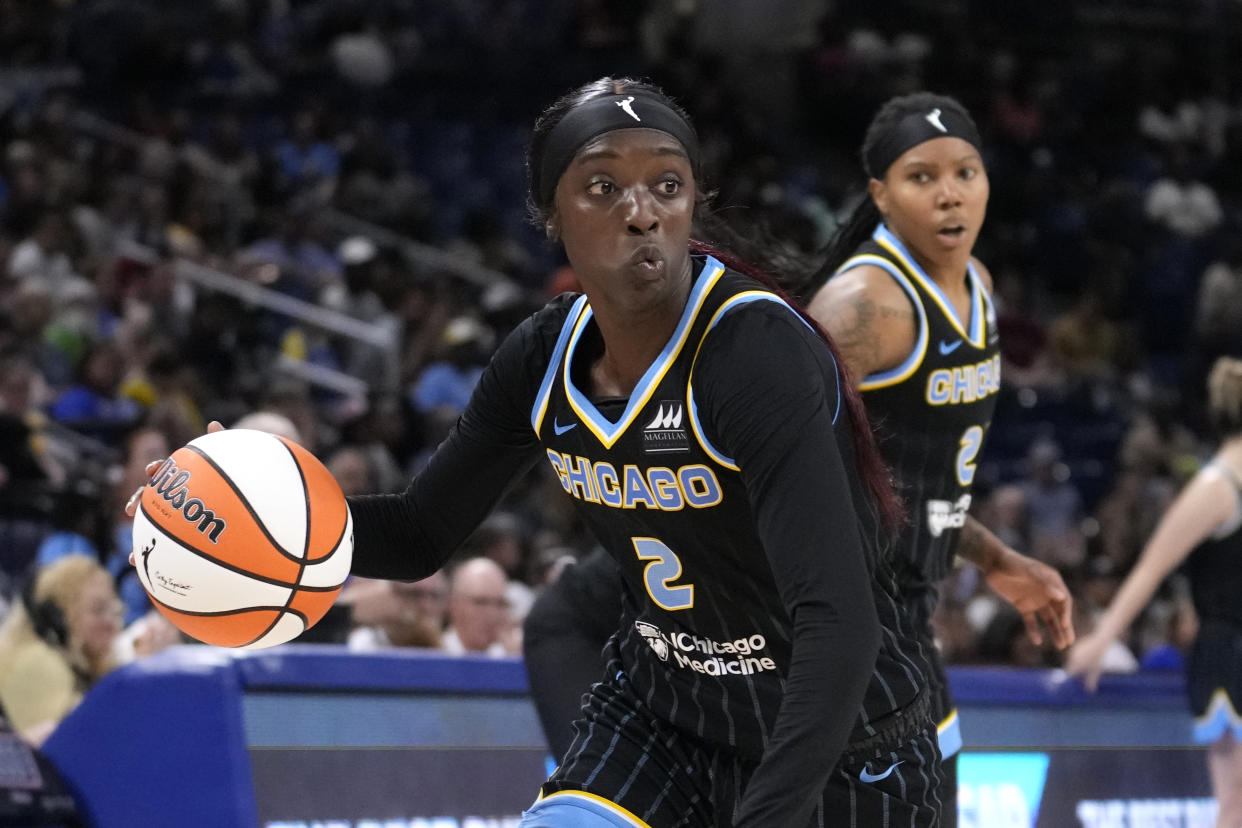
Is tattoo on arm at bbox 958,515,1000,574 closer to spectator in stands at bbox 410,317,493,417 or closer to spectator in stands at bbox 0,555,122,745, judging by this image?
spectator in stands at bbox 0,555,122,745

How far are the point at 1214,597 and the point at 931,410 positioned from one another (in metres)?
2.37

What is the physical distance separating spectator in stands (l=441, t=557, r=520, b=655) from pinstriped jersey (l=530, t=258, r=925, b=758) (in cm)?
315

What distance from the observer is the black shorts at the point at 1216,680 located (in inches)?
222

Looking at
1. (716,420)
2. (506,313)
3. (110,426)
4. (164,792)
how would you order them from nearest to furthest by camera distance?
(716,420) → (164,792) → (110,426) → (506,313)

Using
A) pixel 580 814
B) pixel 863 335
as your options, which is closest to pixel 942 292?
pixel 863 335

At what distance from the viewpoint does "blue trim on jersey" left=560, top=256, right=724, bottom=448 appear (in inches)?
103

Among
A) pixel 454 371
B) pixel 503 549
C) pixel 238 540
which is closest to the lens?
pixel 238 540

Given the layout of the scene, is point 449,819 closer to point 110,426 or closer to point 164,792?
point 164,792

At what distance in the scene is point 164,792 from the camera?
4.12m

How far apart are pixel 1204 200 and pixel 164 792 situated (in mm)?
13131

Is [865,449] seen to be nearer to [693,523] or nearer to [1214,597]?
[693,523]

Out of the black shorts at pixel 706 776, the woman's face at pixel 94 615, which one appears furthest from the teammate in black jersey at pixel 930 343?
the woman's face at pixel 94 615

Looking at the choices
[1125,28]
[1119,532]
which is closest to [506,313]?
[1119,532]

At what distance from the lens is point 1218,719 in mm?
5664
